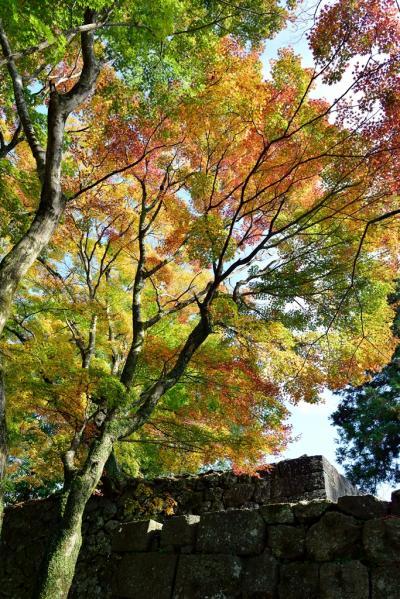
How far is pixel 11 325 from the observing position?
24.6ft

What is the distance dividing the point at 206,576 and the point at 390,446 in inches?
483

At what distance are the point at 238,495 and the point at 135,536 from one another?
3.19m

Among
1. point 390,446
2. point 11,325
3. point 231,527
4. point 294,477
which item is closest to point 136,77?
point 11,325

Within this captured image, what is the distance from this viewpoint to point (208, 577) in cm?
441

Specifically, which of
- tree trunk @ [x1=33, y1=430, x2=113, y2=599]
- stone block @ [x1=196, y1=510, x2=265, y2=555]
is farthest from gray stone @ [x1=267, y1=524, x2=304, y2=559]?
tree trunk @ [x1=33, y1=430, x2=113, y2=599]

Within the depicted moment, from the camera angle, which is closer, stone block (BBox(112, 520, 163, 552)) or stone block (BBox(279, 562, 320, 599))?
stone block (BBox(279, 562, 320, 599))

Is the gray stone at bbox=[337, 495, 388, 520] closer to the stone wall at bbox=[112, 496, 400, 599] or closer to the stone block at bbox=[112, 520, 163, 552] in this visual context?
the stone wall at bbox=[112, 496, 400, 599]

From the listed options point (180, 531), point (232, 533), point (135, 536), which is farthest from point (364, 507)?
point (135, 536)

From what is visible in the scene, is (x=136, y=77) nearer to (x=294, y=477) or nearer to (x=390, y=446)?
(x=294, y=477)

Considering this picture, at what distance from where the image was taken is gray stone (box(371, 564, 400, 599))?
3.49m

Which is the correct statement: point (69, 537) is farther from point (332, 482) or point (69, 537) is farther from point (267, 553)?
point (332, 482)

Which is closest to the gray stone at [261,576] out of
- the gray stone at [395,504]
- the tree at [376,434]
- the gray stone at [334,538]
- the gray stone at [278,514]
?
the gray stone at [278,514]

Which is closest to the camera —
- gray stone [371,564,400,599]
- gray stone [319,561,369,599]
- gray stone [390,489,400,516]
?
gray stone [371,564,400,599]

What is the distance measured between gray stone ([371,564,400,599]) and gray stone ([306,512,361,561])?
0.24m
